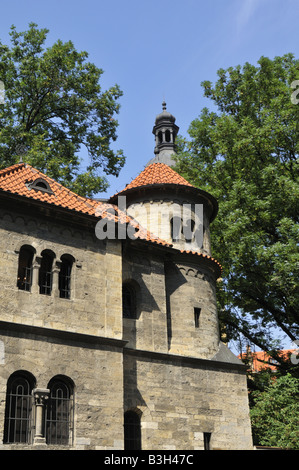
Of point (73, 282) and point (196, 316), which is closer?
point (73, 282)

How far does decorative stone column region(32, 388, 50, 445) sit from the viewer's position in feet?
44.6

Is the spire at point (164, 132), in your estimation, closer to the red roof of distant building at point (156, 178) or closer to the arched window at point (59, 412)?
the red roof of distant building at point (156, 178)

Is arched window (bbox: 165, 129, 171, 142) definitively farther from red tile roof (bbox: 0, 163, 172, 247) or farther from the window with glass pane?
the window with glass pane

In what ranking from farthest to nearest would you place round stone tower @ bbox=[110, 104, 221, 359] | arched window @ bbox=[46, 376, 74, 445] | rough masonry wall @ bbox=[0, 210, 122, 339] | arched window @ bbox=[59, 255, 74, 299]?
round stone tower @ bbox=[110, 104, 221, 359] < arched window @ bbox=[59, 255, 74, 299] < rough masonry wall @ bbox=[0, 210, 122, 339] < arched window @ bbox=[46, 376, 74, 445]

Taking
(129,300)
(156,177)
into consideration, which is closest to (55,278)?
(129,300)

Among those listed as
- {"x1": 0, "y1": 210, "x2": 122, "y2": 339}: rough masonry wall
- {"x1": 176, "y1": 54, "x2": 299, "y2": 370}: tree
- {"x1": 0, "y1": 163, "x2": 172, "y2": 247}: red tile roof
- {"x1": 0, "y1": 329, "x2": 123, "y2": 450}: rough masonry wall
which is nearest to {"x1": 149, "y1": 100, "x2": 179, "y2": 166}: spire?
{"x1": 176, "y1": 54, "x2": 299, "y2": 370}: tree

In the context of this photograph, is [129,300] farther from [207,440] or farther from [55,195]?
[207,440]

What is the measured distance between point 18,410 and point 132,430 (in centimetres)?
391

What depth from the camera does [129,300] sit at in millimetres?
17828

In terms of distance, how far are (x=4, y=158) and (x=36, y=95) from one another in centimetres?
359

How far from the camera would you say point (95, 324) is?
15.6m

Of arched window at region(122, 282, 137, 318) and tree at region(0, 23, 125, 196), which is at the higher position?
tree at region(0, 23, 125, 196)

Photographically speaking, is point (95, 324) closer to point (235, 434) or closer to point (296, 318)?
point (235, 434)
